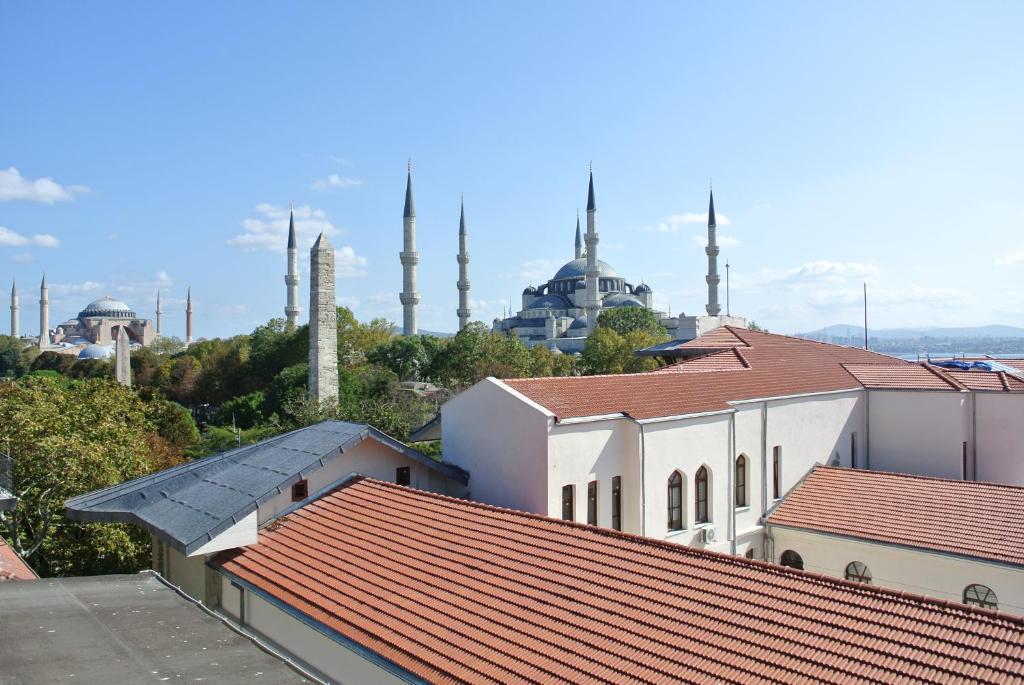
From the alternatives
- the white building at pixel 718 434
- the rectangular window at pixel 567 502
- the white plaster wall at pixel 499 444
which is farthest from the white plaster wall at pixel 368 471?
the rectangular window at pixel 567 502

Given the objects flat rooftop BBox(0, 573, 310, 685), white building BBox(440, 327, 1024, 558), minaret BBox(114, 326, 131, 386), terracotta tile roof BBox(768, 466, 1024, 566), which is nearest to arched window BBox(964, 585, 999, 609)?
terracotta tile roof BBox(768, 466, 1024, 566)

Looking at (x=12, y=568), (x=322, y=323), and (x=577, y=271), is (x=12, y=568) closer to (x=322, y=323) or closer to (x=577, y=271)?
(x=322, y=323)

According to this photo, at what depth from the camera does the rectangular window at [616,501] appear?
13.2 metres

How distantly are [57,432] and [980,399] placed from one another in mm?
20112

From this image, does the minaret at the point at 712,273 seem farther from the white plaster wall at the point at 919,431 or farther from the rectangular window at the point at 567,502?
the rectangular window at the point at 567,502

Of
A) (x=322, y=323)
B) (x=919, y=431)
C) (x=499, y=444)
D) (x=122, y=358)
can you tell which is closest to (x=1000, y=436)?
(x=919, y=431)

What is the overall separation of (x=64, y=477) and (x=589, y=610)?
1070 cm

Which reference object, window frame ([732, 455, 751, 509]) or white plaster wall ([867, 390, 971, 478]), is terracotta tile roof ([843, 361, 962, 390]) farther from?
window frame ([732, 455, 751, 509])

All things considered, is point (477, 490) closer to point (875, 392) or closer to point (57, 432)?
point (57, 432)

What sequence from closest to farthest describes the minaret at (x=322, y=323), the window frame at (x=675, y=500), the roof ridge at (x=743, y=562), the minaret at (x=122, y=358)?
the roof ridge at (x=743, y=562)
the window frame at (x=675, y=500)
the minaret at (x=322, y=323)
the minaret at (x=122, y=358)

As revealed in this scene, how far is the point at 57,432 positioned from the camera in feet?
50.0

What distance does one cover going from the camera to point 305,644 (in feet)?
30.3

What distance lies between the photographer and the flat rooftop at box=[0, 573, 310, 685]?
197 inches

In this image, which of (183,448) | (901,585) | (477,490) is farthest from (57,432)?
(901,585)
